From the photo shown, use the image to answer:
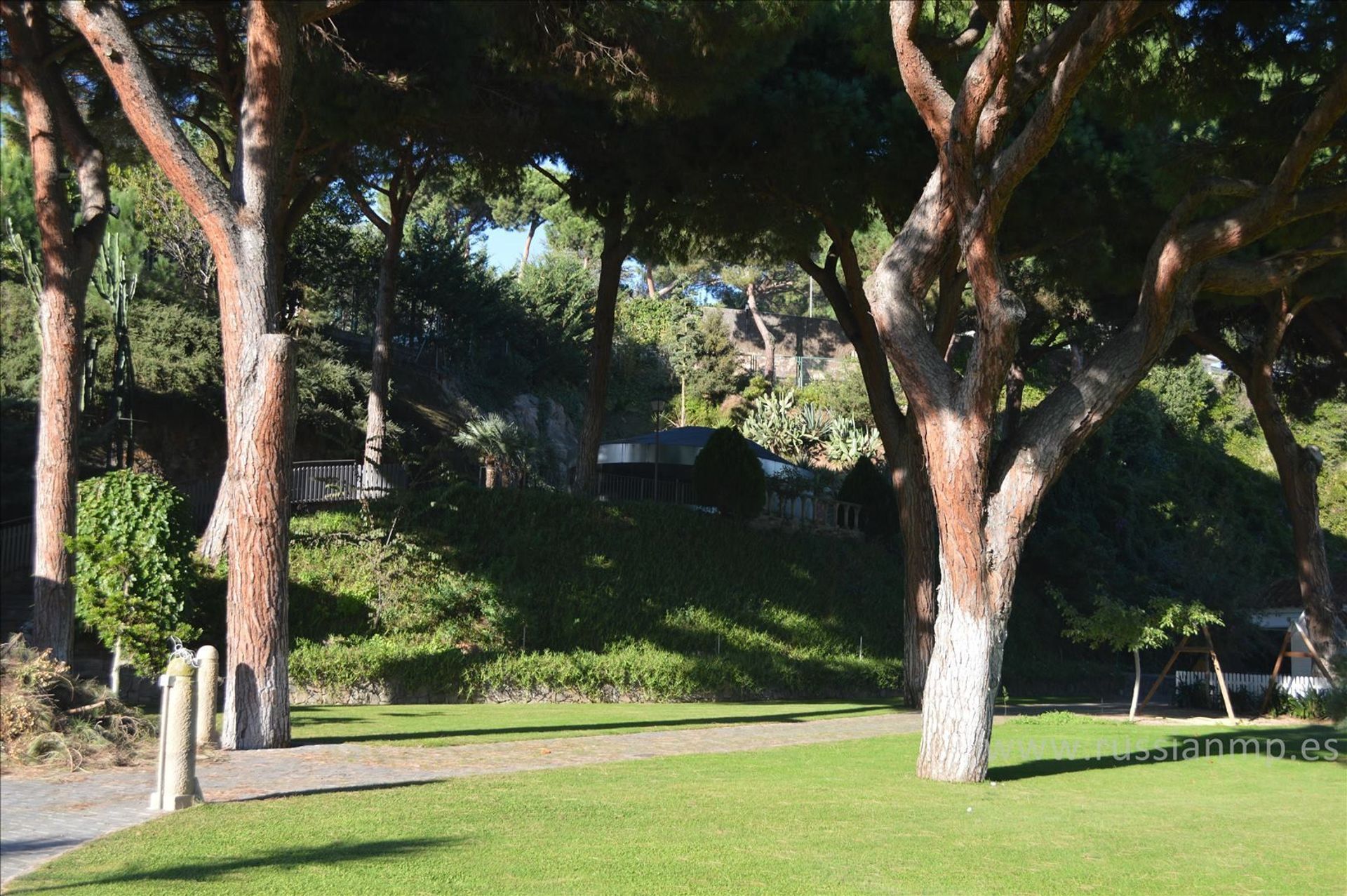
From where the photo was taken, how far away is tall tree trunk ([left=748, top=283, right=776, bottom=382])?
1897 inches

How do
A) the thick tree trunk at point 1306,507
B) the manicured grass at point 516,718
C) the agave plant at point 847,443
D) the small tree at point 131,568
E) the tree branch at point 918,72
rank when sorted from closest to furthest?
the tree branch at point 918,72 < the manicured grass at point 516,718 < the small tree at point 131,568 < the thick tree trunk at point 1306,507 < the agave plant at point 847,443

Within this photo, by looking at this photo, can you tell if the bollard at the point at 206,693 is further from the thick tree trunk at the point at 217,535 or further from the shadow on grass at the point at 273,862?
the thick tree trunk at the point at 217,535

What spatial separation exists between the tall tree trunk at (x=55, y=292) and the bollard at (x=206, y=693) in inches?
144

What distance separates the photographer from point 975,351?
10375 millimetres

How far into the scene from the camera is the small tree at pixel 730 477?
1069 inches

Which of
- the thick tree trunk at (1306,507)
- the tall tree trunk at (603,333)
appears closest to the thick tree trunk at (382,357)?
the tall tree trunk at (603,333)

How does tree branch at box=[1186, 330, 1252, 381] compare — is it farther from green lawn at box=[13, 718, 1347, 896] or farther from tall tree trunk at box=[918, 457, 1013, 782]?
tall tree trunk at box=[918, 457, 1013, 782]

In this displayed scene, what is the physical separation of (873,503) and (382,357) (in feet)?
44.9

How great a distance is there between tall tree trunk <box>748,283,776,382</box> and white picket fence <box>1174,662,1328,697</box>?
82.2 feet

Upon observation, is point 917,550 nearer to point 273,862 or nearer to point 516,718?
point 516,718

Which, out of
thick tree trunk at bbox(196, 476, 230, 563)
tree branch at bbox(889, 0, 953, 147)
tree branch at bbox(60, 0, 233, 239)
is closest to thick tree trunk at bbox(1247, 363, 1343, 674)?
tree branch at bbox(889, 0, 953, 147)

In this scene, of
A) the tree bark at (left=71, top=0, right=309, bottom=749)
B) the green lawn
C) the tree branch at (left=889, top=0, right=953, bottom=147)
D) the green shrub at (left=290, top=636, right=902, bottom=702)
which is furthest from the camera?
the green shrub at (left=290, top=636, right=902, bottom=702)

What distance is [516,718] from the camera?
1647cm

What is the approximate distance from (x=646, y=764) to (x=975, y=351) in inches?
203
